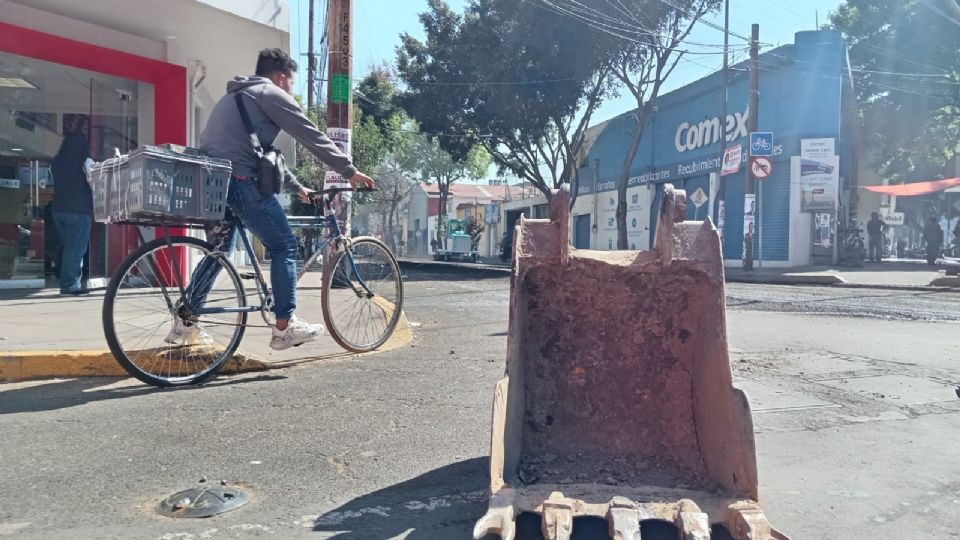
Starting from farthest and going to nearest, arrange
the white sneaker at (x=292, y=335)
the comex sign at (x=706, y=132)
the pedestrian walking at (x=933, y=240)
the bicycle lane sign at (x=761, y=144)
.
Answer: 1. the comex sign at (x=706, y=132)
2. the pedestrian walking at (x=933, y=240)
3. the bicycle lane sign at (x=761, y=144)
4. the white sneaker at (x=292, y=335)

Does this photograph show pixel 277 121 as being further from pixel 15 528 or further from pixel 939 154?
pixel 939 154

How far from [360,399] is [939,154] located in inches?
1343

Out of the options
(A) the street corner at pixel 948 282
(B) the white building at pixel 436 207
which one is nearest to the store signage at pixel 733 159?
(A) the street corner at pixel 948 282

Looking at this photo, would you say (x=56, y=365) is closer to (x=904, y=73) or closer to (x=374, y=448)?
(x=374, y=448)

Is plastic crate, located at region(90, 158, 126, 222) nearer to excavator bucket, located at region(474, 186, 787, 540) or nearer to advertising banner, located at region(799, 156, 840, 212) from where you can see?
excavator bucket, located at region(474, 186, 787, 540)

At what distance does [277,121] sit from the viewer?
3.88m

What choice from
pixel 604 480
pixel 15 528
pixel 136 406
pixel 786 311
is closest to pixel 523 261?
pixel 604 480

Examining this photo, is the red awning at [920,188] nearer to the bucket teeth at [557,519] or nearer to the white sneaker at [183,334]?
the white sneaker at [183,334]

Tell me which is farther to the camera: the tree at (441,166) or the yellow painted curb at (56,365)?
the tree at (441,166)

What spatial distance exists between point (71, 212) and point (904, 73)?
2880 centimetres

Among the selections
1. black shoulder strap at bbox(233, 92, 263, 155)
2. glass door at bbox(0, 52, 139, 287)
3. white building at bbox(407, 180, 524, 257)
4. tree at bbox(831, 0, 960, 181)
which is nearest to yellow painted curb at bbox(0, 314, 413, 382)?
black shoulder strap at bbox(233, 92, 263, 155)

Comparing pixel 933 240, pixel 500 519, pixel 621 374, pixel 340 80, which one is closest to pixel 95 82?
pixel 340 80

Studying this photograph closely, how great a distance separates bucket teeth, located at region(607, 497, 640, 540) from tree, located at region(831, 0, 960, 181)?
90.3 ft

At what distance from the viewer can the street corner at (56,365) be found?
3830mm
